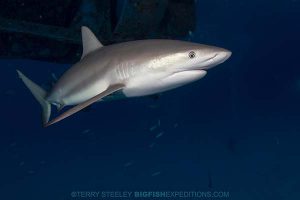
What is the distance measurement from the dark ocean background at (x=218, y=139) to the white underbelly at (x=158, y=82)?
53.4 ft

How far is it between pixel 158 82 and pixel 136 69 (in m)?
0.28

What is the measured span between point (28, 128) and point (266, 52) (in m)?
49.3

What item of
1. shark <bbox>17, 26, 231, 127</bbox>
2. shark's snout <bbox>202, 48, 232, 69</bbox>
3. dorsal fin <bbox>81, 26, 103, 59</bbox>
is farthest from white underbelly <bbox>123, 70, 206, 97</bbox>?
dorsal fin <bbox>81, 26, 103, 59</bbox>

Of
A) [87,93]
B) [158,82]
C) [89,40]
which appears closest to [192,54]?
[158,82]

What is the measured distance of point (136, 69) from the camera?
3807mm

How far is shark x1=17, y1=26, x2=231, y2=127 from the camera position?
11.5ft

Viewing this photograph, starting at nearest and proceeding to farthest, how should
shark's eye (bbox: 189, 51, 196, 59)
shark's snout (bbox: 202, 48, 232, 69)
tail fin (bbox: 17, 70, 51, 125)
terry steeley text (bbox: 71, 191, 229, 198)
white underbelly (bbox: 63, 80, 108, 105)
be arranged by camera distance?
shark's snout (bbox: 202, 48, 232, 69), shark's eye (bbox: 189, 51, 196, 59), white underbelly (bbox: 63, 80, 108, 105), tail fin (bbox: 17, 70, 51, 125), terry steeley text (bbox: 71, 191, 229, 198)

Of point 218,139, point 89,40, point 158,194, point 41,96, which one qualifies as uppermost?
point 218,139

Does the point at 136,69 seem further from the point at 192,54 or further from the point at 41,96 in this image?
the point at 41,96

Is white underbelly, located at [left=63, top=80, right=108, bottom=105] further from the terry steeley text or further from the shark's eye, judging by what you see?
the terry steeley text

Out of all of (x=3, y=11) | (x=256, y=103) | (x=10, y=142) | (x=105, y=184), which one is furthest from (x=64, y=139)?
(x=3, y=11)

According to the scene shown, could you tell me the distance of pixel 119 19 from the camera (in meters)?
6.14

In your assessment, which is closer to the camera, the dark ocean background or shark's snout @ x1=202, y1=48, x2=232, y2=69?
shark's snout @ x1=202, y1=48, x2=232, y2=69

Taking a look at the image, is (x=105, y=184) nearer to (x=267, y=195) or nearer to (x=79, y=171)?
(x=79, y=171)
